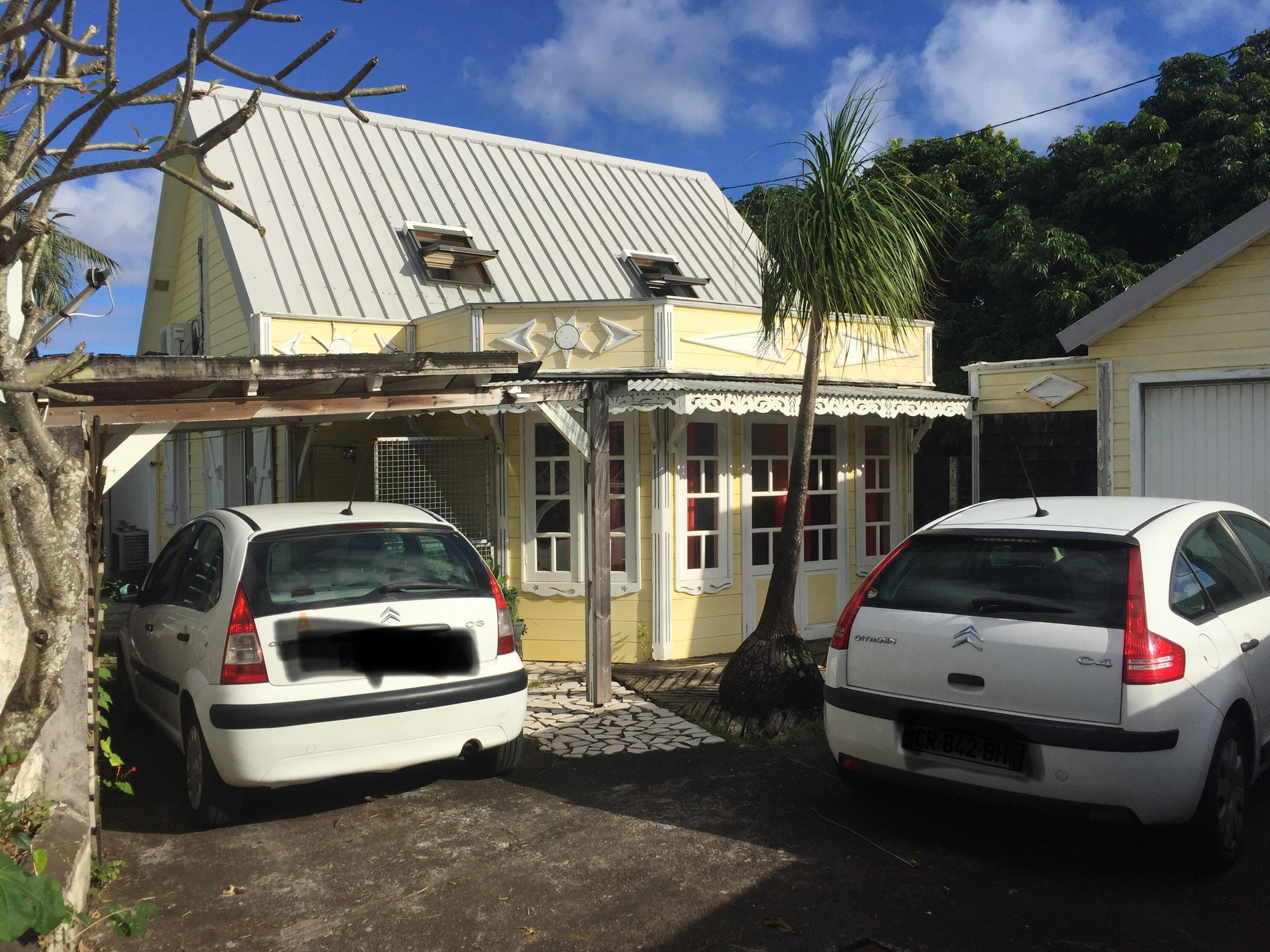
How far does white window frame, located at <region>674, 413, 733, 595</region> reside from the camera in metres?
9.67

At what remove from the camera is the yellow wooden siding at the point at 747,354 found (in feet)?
31.1

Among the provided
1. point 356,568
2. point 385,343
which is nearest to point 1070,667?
point 356,568

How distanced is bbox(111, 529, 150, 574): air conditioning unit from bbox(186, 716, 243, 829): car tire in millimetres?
13156

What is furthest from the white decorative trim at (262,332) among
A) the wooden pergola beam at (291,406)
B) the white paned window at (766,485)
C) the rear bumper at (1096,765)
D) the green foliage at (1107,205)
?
the green foliage at (1107,205)

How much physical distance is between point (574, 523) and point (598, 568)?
2053 mm

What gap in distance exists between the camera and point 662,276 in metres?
13.3

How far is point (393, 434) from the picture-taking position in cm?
1088

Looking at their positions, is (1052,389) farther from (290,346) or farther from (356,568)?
(290,346)

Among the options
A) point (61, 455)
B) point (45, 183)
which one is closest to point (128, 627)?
point (61, 455)

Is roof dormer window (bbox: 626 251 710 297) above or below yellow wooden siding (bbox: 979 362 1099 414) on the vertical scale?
above

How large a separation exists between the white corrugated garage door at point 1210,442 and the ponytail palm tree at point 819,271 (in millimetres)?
3332

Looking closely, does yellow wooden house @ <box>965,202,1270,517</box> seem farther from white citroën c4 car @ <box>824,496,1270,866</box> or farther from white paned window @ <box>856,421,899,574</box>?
white citroën c4 car @ <box>824,496,1270,866</box>

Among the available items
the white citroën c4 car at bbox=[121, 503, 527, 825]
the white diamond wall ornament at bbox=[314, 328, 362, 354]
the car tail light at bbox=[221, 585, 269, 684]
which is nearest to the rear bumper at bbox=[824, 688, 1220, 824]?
the white citroën c4 car at bbox=[121, 503, 527, 825]

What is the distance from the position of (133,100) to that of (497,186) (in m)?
11.5
